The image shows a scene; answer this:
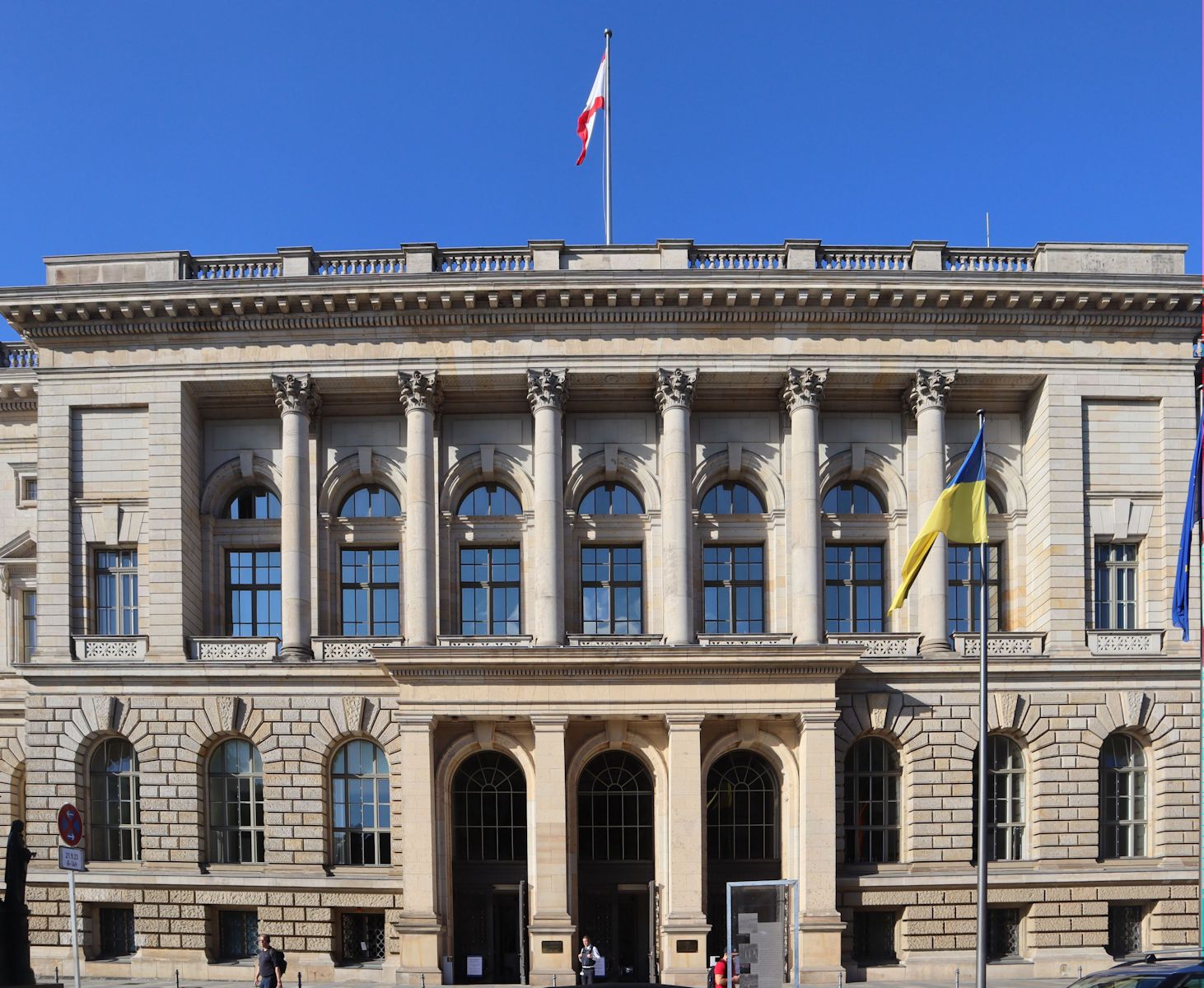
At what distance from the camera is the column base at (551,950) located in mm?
37188

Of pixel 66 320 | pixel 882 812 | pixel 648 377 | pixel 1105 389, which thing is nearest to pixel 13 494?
pixel 66 320

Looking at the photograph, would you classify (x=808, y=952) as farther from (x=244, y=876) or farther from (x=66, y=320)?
(x=66, y=320)

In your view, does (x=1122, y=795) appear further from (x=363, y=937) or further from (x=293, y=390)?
(x=293, y=390)

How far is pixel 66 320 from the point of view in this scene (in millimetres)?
40906

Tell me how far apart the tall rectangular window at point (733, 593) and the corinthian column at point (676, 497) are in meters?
1.65

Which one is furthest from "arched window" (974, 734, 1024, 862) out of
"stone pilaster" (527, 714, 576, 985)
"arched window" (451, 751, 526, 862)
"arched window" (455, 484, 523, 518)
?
"arched window" (455, 484, 523, 518)

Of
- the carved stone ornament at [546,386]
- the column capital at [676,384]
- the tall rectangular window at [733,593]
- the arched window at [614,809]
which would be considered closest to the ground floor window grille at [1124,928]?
the tall rectangular window at [733,593]

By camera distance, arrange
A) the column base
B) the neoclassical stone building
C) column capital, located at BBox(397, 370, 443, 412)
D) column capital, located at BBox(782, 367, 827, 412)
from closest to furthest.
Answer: the column base < the neoclassical stone building < column capital, located at BBox(782, 367, 827, 412) < column capital, located at BBox(397, 370, 443, 412)

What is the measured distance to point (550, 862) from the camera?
3778 cm

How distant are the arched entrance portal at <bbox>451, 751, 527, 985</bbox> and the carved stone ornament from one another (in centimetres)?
1038

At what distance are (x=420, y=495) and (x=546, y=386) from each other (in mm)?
4913

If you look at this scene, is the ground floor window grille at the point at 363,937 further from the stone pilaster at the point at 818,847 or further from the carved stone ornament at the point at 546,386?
the carved stone ornament at the point at 546,386

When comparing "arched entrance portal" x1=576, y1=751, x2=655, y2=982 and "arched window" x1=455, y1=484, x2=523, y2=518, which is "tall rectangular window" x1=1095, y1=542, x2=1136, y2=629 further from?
"arched window" x1=455, y1=484, x2=523, y2=518

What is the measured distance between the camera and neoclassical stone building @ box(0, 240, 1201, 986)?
1522 inches
